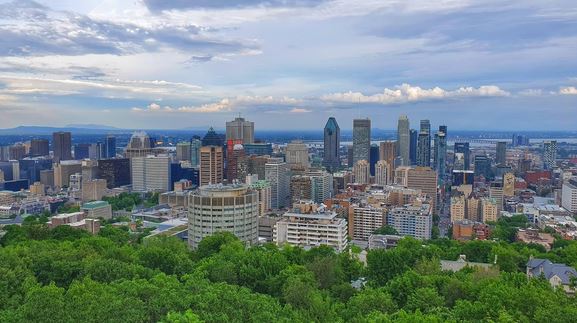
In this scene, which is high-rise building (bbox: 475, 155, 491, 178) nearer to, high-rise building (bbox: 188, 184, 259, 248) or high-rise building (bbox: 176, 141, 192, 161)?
high-rise building (bbox: 176, 141, 192, 161)

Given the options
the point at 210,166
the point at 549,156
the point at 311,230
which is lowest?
the point at 311,230

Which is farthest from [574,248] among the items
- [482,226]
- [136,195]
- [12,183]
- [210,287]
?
[12,183]

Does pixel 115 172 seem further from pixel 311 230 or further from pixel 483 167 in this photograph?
pixel 483 167

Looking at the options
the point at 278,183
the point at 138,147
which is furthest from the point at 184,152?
the point at 278,183

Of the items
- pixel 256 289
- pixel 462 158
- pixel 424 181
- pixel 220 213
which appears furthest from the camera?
pixel 462 158

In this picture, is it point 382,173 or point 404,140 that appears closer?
point 382,173

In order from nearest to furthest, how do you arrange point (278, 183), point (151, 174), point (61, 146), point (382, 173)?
point (278, 183) < point (151, 174) < point (382, 173) < point (61, 146)

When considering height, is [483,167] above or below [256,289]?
above
